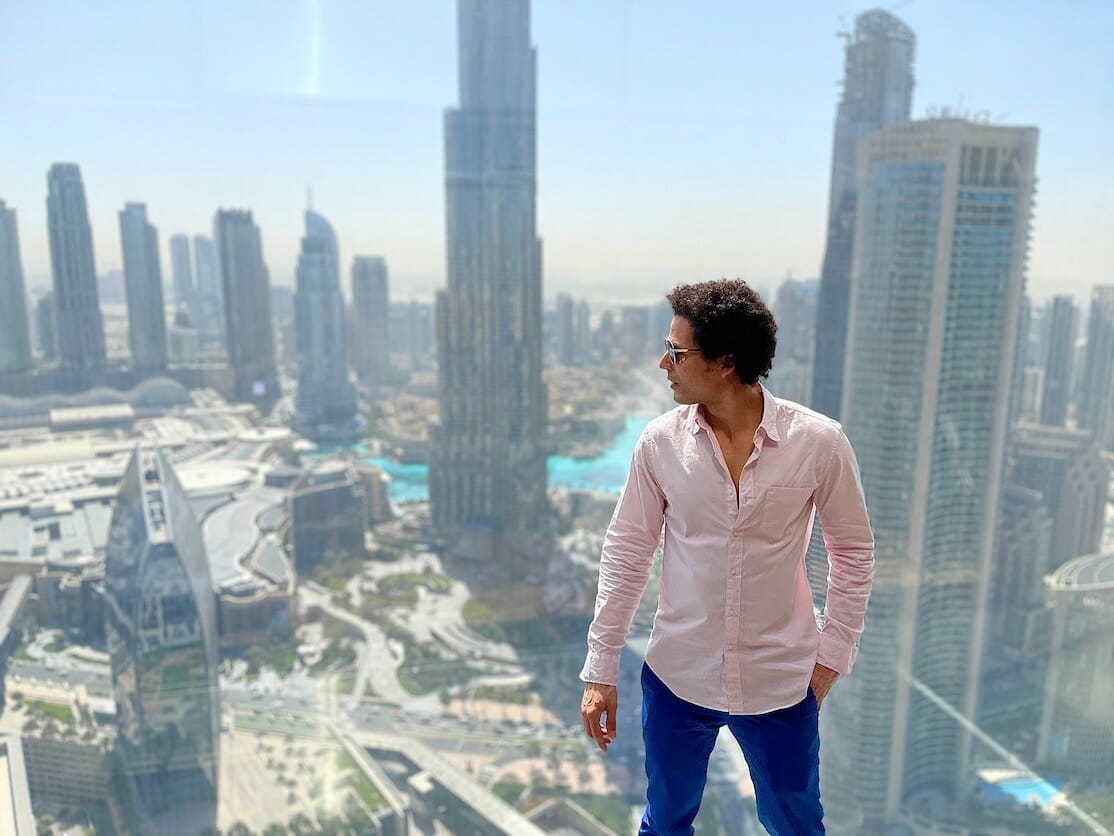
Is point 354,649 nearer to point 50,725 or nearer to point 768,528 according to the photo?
point 50,725

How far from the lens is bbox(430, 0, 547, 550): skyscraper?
5047 mm

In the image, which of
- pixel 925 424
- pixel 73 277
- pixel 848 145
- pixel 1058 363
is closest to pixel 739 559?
pixel 925 424

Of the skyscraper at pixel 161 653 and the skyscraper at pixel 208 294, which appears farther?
the skyscraper at pixel 208 294

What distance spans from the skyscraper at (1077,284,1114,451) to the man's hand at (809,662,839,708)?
342cm

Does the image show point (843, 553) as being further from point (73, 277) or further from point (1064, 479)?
point (73, 277)

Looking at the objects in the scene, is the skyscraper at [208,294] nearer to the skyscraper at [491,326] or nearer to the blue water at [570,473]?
the blue water at [570,473]

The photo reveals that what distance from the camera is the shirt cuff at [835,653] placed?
23.6 inches

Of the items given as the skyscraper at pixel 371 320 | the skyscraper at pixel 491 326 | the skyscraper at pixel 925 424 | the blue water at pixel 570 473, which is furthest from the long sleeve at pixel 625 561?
the skyscraper at pixel 491 326

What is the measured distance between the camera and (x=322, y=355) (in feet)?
17.0

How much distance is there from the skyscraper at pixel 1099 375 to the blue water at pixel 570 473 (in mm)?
2203

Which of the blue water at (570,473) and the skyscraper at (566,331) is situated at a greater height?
the skyscraper at (566,331)

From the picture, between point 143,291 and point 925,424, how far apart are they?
13.7 feet

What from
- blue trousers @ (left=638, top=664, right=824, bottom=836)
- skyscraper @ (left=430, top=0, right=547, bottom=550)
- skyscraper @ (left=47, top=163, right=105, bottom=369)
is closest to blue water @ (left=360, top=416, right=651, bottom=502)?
skyscraper @ (left=430, top=0, right=547, bottom=550)

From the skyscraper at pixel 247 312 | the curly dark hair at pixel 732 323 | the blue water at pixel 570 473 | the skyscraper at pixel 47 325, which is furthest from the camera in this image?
the blue water at pixel 570 473
